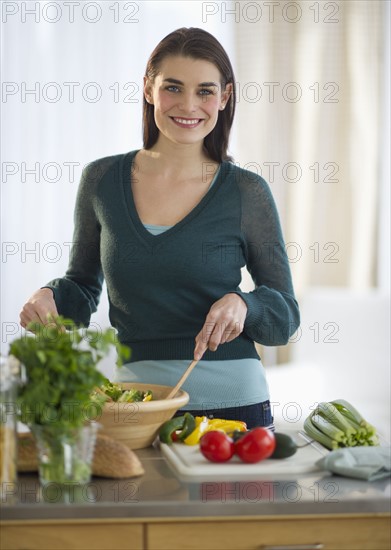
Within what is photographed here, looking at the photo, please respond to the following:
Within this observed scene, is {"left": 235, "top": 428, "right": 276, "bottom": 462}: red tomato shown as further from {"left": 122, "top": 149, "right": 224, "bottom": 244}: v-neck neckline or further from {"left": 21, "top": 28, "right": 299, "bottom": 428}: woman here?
{"left": 122, "top": 149, "right": 224, "bottom": 244}: v-neck neckline

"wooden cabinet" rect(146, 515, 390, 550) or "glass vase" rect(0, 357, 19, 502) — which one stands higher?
"glass vase" rect(0, 357, 19, 502)

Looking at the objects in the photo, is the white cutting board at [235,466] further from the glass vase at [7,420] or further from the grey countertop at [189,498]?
the glass vase at [7,420]

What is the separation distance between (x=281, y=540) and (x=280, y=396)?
2.71 meters

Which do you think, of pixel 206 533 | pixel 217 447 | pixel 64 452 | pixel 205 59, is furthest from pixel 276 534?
pixel 205 59

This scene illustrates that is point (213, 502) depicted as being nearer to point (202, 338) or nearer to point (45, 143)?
point (202, 338)

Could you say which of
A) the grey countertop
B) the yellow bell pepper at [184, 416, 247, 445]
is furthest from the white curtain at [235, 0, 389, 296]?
the grey countertop

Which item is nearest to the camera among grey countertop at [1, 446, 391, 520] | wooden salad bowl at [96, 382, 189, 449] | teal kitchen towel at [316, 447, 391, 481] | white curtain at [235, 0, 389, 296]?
grey countertop at [1, 446, 391, 520]

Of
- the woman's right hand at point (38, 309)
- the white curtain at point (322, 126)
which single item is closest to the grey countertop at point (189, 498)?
the woman's right hand at point (38, 309)

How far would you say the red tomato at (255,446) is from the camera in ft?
4.85

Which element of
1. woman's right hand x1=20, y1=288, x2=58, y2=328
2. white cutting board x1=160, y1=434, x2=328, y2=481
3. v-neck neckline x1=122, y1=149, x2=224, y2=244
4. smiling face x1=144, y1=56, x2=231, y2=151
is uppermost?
smiling face x1=144, y1=56, x2=231, y2=151

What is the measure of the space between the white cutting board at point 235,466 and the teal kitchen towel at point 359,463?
0.14ft

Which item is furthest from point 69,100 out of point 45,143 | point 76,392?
point 76,392

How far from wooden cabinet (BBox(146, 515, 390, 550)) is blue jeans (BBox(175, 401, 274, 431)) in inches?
23.3

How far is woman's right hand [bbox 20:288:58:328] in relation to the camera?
1849 mm
